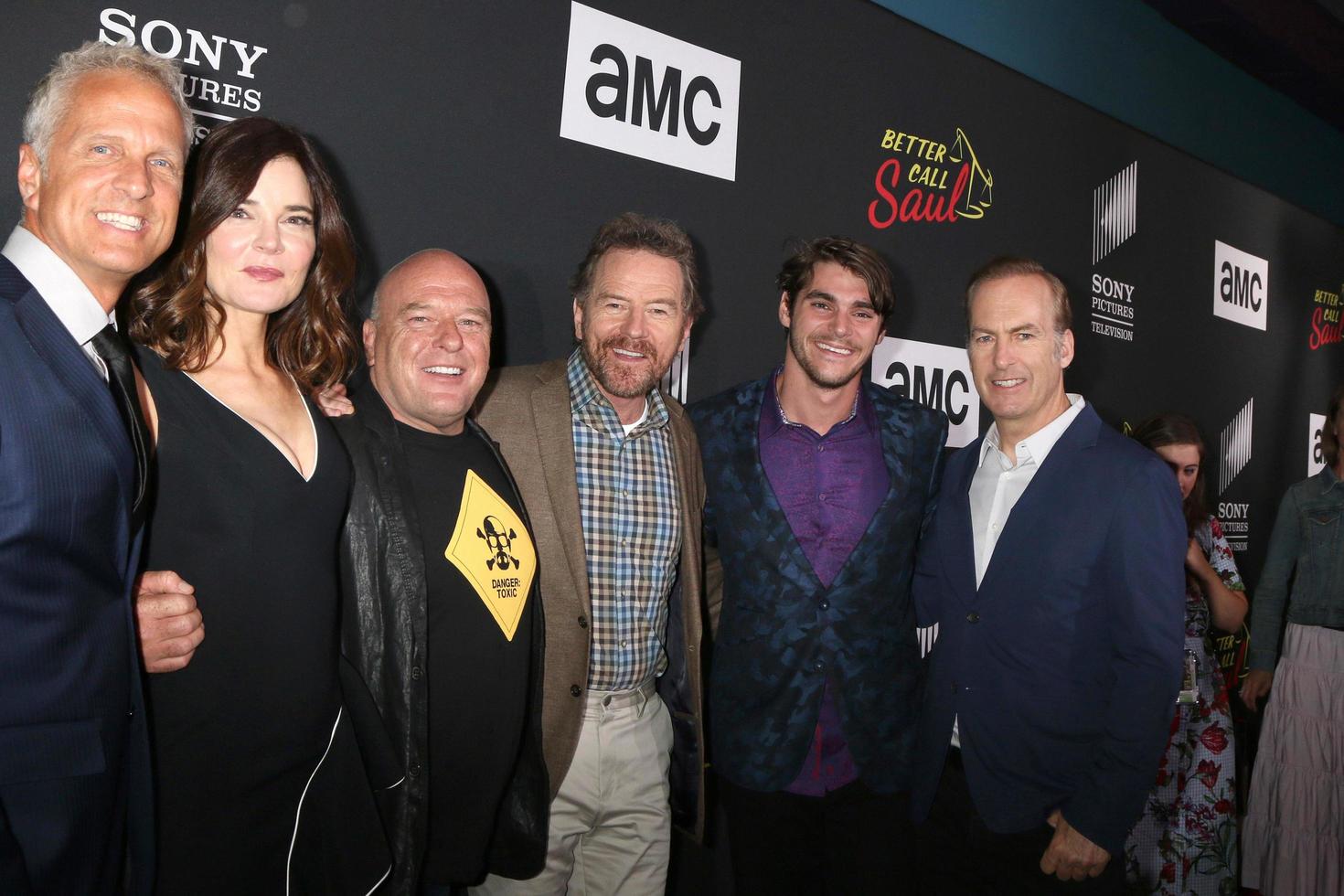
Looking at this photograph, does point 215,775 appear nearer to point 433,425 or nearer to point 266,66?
point 433,425

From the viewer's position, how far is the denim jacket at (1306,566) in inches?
137

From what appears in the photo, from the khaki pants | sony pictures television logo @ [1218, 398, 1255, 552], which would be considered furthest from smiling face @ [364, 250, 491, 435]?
sony pictures television logo @ [1218, 398, 1255, 552]

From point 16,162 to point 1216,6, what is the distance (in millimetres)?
5345

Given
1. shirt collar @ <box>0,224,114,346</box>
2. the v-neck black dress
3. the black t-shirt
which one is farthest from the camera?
the black t-shirt

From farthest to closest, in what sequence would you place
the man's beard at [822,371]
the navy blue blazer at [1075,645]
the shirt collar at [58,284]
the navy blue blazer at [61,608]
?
the man's beard at [822,371] < the navy blue blazer at [1075,645] < the shirt collar at [58,284] < the navy blue blazer at [61,608]

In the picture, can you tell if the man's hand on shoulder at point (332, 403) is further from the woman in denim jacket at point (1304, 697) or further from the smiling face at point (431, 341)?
the woman in denim jacket at point (1304, 697)

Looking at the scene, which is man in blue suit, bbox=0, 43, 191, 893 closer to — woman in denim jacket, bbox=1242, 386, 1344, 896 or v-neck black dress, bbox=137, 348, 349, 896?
v-neck black dress, bbox=137, 348, 349, 896

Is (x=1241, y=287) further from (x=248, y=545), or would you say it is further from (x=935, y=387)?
(x=248, y=545)

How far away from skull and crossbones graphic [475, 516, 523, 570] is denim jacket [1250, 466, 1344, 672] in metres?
3.42

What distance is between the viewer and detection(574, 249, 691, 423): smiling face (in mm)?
2062

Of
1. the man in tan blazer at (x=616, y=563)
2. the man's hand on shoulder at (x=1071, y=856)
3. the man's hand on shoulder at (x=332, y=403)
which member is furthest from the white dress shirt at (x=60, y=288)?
the man's hand on shoulder at (x=1071, y=856)

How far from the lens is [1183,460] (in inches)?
126

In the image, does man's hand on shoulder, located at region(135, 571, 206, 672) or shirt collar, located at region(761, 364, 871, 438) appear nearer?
man's hand on shoulder, located at region(135, 571, 206, 672)

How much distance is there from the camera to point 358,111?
2.13m
